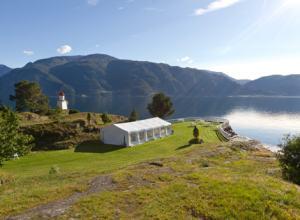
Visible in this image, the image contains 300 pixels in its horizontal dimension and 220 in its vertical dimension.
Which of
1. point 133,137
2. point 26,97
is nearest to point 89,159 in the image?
point 133,137

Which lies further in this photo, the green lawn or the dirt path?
the green lawn

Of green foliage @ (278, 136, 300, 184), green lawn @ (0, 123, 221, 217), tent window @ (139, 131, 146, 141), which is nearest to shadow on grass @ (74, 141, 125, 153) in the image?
green lawn @ (0, 123, 221, 217)

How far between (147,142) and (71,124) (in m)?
13.8

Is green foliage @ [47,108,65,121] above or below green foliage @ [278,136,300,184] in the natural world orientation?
above

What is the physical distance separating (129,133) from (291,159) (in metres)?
30.7

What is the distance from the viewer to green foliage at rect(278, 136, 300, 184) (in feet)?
46.1

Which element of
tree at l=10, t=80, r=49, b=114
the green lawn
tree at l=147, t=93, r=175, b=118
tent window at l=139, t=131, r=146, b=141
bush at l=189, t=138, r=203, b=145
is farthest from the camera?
tree at l=10, t=80, r=49, b=114

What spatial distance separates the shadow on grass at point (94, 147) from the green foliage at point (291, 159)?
1131 inches

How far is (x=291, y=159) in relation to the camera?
1477cm

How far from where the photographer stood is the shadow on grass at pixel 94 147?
40959 mm

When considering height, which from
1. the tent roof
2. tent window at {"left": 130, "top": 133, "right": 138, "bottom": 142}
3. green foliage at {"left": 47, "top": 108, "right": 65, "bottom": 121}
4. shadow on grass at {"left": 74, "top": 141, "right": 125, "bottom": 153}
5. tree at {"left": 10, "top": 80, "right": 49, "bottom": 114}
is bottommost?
shadow on grass at {"left": 74, "top": 141, "right": 125, "bottom": 153}

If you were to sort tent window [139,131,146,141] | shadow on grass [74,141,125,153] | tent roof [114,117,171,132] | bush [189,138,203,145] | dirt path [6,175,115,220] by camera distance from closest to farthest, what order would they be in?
dirt path [6,175,115,220]
shadow on grass [74,141,125,153]
bush [189,138,203,145]
tent roof [114,117,171,132]
tent window [139,131,146,141]

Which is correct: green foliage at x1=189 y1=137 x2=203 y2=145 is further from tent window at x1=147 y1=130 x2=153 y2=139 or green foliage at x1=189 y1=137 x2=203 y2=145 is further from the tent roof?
the tent roof

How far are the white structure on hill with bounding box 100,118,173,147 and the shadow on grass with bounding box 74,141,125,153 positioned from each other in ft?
3.62
